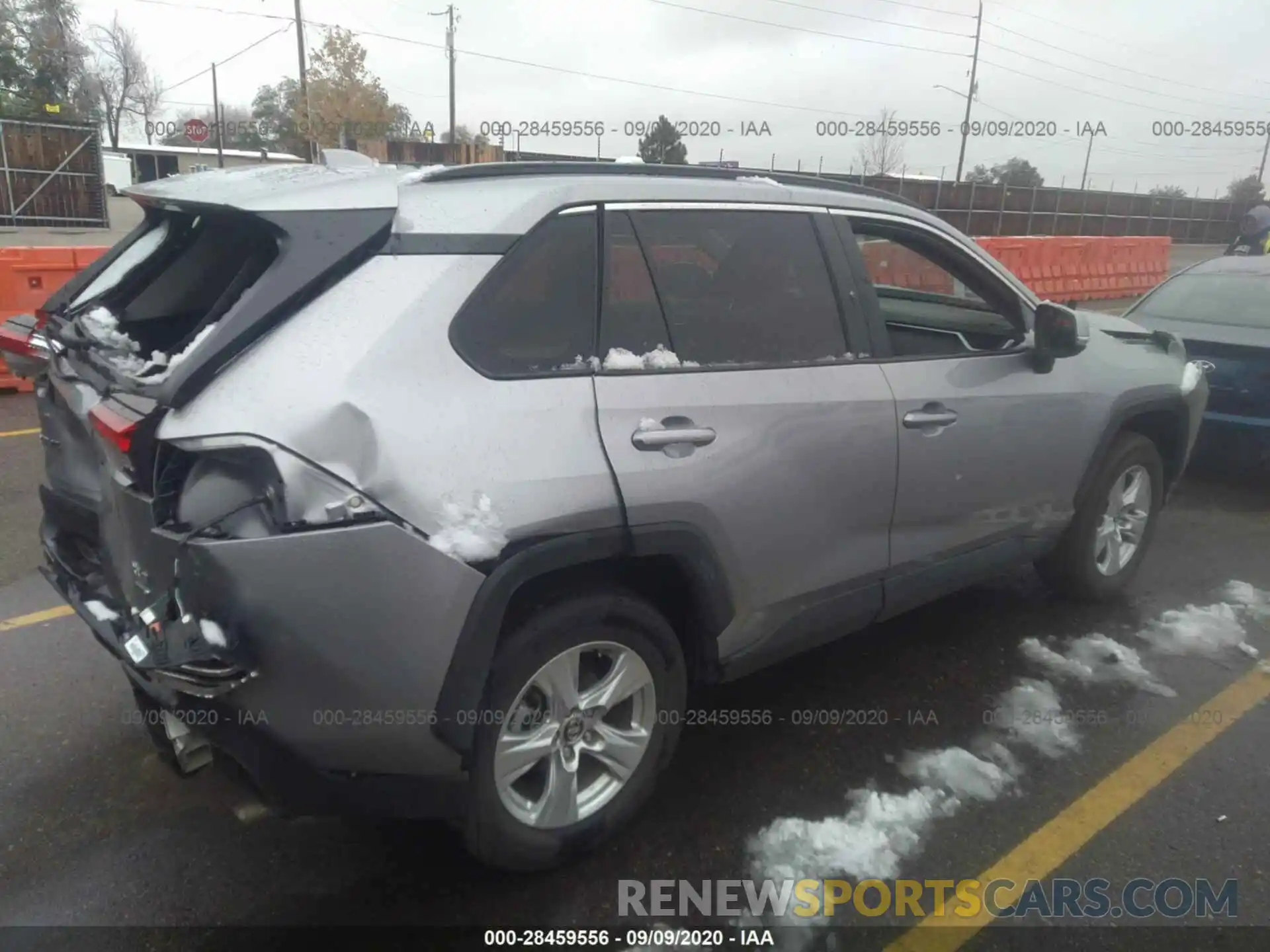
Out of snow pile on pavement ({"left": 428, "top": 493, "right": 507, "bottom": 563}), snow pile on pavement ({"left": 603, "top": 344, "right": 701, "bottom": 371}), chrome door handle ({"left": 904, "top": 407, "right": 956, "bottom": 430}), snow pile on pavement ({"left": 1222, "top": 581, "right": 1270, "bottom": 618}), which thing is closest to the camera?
snow pile on pavement ({"left": 428, "top": 493, "right": 507, "bottom": 563})

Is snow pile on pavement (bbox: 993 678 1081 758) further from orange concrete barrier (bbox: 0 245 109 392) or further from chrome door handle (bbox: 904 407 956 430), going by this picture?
orange concrete barrier (bbox: 0 245 109 392)

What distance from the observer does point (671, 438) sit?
255 cm

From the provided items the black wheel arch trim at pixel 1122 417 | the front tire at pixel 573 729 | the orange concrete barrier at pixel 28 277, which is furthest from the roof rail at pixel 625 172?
the orange concrete barrier at pixel 28 277

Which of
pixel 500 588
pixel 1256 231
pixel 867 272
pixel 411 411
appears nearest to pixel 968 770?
pixel 867 272

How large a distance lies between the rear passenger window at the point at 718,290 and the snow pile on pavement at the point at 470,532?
0.59 meters

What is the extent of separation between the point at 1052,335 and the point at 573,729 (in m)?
2.42

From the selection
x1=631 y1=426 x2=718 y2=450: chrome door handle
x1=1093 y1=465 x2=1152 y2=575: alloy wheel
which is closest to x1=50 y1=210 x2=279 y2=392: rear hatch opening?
x1=631 y1=426 x2=718 y2=450: chrome door handle

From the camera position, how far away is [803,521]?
9.59 feet

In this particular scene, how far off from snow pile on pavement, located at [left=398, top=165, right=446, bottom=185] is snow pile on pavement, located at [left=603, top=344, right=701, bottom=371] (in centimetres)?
67

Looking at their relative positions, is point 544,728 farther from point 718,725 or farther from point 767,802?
point 718,725

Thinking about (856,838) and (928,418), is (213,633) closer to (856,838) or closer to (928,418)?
(856,838)

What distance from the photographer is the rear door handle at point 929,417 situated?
3.21 meters

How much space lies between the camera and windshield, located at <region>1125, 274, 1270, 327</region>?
21.2 feet

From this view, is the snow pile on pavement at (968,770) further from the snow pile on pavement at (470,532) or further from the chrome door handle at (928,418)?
the snow pile on pavement at (470,532)
